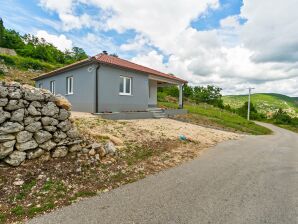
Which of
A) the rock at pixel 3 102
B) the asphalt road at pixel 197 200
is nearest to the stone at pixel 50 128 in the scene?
the rock at pixel 3 102

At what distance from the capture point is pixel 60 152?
550 centimetres

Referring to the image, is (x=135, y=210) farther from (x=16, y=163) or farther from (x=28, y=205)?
(x=16, y=163)

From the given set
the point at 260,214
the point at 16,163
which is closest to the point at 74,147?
the point at 16,163

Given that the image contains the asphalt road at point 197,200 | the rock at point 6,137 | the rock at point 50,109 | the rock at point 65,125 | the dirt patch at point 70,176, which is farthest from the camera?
the rock at point 65,125

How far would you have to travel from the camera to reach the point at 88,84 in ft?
44.6

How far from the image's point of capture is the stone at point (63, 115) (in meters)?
5.75

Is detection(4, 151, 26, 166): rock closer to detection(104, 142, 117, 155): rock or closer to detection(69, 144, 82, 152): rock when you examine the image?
detection(69, 144, 82, 152): rock

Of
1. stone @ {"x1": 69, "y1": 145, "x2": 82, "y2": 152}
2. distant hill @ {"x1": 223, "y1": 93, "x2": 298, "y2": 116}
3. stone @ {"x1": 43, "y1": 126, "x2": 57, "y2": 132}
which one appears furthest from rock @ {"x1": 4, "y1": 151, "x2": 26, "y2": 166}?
distant hill @ {"x1": 223, "y1": 93, "x2": 298, "y2": 116}

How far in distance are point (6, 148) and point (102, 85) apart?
9.18 meters

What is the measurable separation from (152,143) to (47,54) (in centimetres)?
5066

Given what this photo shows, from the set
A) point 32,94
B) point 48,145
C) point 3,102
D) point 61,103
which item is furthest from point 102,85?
point 3,102

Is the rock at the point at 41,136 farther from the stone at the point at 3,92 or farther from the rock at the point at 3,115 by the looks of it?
the stone at the point at 3,92

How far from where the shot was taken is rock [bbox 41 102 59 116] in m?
5.36

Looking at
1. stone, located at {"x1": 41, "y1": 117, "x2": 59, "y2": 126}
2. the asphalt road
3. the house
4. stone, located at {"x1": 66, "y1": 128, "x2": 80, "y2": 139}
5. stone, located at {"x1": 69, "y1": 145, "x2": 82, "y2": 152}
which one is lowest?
the asphalt road
